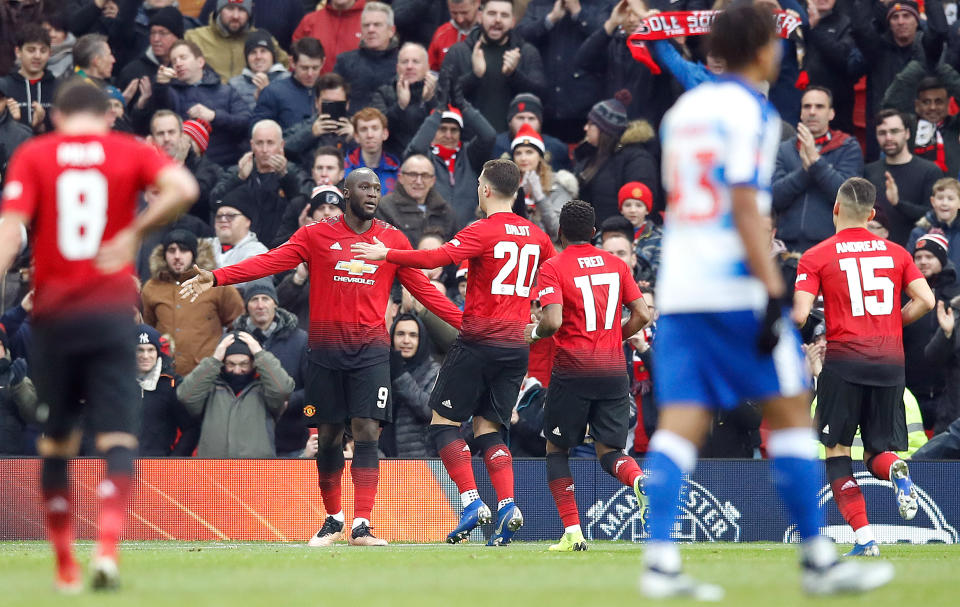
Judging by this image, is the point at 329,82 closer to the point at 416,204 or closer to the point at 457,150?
the point at 457,150

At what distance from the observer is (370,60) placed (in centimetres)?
1711

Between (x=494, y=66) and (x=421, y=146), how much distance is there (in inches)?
61.4

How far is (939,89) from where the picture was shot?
613 inches

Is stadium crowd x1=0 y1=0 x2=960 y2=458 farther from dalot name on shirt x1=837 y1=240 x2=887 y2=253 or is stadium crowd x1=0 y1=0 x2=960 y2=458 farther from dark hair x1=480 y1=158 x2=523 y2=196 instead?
dalot name on shirt x1=837 y1=240 x2=887 y2=253

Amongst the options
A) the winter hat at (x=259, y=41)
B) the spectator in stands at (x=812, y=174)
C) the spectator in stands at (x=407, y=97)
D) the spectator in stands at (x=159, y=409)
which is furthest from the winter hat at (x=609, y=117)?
the spectator in stands at (x=159, y=409)

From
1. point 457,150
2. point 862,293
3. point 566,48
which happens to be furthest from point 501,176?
point 566,48

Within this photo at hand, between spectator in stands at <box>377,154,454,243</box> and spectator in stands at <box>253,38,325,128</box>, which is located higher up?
spectator in stands at <box>253,38,325,128</box>

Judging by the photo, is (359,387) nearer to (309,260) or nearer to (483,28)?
(309,260)

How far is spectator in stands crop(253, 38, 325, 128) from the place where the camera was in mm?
16719

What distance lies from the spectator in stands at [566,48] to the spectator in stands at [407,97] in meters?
1.62

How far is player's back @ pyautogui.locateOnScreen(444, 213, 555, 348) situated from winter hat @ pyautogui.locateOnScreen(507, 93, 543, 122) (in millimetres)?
5154

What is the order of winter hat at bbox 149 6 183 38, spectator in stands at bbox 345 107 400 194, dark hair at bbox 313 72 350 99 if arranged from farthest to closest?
winter hat at bbox 149 6 183 38 → dark hair at bbox 313 72 350 99 → spectator in stands at bbox 345 107 400 194

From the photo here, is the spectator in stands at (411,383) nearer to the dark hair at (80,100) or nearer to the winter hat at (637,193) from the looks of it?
the winter hat at (637,193)

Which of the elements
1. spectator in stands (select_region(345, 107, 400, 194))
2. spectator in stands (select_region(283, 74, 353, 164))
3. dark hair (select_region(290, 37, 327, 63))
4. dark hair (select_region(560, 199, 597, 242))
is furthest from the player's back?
dark hair (select_region(290, 37, 327, 63))
